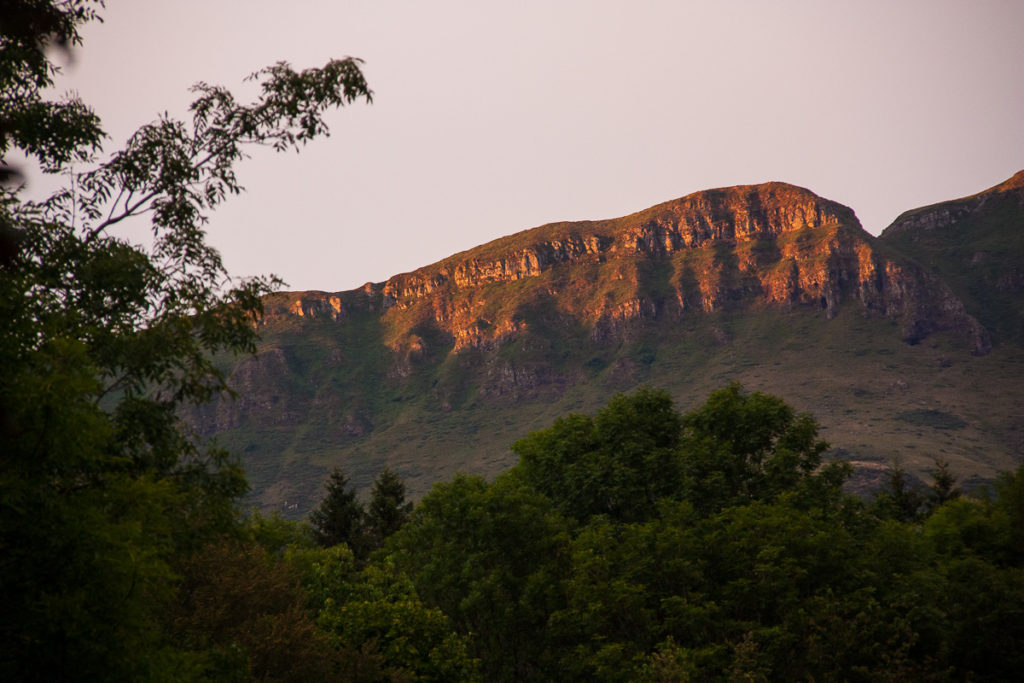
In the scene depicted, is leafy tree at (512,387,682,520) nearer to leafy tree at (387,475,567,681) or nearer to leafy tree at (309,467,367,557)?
leafy tree at (387,475,567,681)

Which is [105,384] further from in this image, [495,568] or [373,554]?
[373,554]

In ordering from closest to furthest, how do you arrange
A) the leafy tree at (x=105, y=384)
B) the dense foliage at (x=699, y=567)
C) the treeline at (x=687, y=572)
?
1. the leafy tree at (x=105, y=384)
2. the treeline at (x=687, y=572)
3. the dense foliage at (x=699, y=567)

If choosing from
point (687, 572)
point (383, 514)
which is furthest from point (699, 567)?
point (383, 514)

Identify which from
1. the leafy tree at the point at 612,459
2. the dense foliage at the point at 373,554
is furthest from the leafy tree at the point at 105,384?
the leafy tree at the point at 612,459

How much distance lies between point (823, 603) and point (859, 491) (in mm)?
174555

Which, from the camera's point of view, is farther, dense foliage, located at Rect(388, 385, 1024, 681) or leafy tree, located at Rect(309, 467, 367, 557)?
leafy tree, located at Rect(309, 467, 367, 557)

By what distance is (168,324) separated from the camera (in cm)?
1543

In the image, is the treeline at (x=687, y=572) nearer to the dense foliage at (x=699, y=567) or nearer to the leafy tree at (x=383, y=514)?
the dense foliage at (x=699, y=567)

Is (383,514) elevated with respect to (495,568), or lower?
lower

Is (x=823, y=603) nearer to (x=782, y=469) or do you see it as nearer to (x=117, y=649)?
(x=782, y=469)

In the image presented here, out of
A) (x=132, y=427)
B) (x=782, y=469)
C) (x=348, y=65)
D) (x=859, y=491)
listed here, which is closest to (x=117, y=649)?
(x=132, y=427)

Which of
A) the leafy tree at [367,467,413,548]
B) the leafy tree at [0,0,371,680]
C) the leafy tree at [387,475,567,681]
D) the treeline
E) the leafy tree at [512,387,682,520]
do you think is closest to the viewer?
the leafy tree at [0,0,371,680]

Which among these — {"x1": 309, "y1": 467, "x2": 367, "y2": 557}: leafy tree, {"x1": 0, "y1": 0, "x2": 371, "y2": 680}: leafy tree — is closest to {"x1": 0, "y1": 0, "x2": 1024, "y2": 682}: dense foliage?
{"x1": 0, "y1": 0, "x2": 371, "y2": 680}: leafy tree

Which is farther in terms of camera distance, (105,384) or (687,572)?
(687,572)
